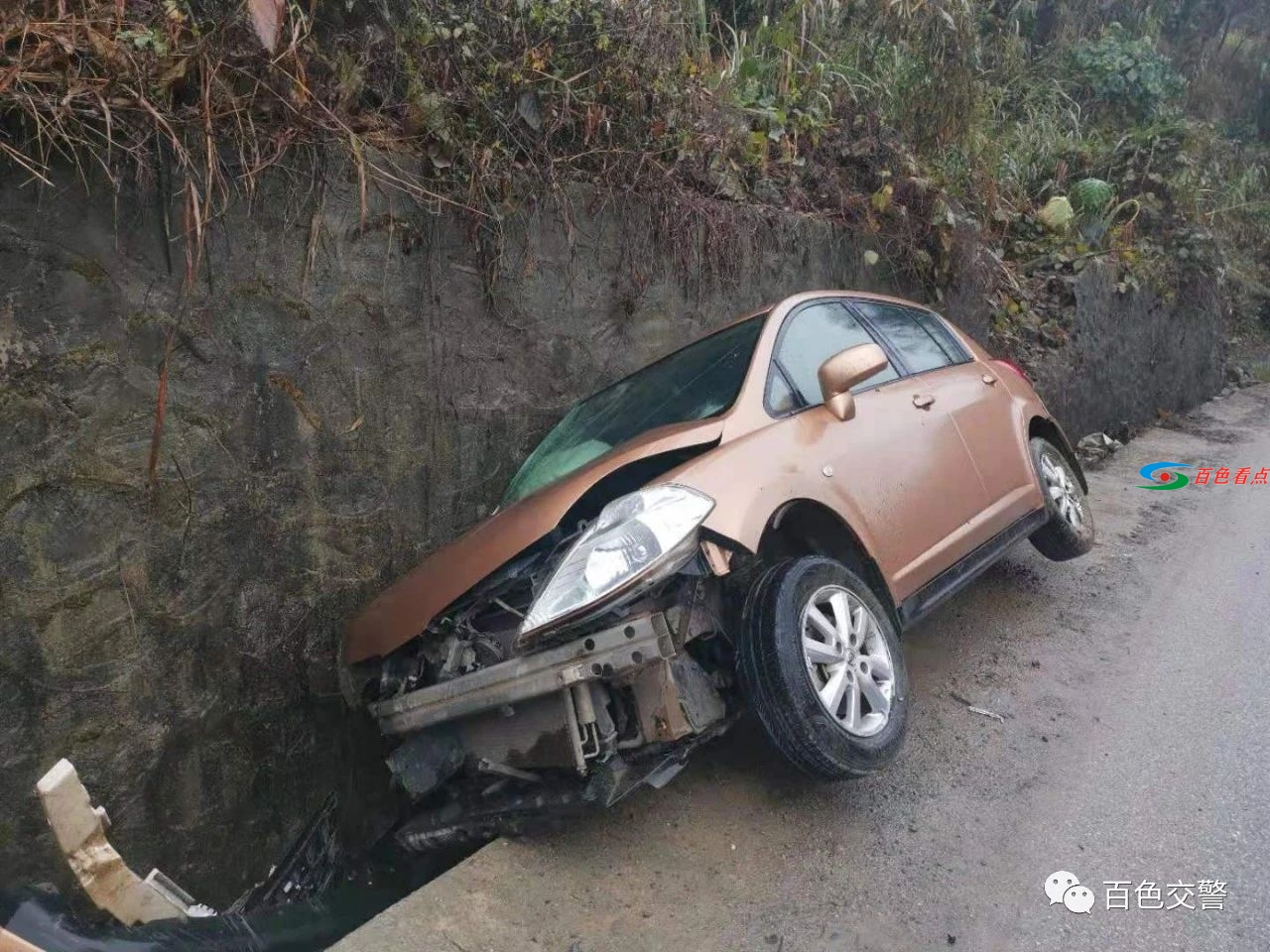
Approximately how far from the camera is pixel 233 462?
3.73 m

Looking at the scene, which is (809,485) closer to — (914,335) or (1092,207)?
(914,335)

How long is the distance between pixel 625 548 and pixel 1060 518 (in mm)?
3064

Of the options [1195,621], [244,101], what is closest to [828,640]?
[1195,621]

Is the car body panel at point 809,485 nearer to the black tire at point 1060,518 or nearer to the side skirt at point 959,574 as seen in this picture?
the side skirt at point 959,574

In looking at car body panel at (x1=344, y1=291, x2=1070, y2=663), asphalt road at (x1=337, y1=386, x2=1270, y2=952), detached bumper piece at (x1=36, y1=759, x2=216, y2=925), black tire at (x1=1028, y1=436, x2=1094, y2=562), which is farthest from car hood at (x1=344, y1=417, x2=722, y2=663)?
black tire at (x1=1028, y1=436, x2=1094, y2=562)

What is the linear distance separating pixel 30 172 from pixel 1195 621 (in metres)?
5.36

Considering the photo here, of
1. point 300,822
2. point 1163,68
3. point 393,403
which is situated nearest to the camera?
point 300,822

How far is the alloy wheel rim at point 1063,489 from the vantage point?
16.2 feet

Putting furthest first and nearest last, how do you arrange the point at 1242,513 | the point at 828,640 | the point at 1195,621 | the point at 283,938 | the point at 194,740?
the point at 1242,513 < the point at 1195,621 < the point at 194,740 < the point at 828,640 < the point at 283,938

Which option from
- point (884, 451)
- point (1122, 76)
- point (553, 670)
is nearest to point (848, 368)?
point (884, 451)

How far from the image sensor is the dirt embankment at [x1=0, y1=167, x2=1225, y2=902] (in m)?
3.25

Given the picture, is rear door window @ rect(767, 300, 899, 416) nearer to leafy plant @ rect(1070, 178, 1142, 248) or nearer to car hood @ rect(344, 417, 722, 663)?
car hood @ rect(344, 417, 722, 663)

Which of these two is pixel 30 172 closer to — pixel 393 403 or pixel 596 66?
pixel 393 403

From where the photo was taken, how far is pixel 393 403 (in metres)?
4.34
